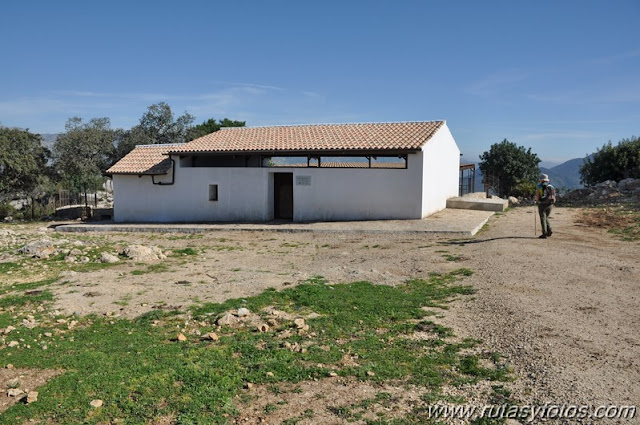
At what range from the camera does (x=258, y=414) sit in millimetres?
3975

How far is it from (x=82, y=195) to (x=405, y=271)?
27109 millimetres

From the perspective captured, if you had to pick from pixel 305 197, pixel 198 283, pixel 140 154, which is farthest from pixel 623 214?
pixel 140 154

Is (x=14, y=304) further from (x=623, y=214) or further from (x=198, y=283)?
(x=623, y=214)

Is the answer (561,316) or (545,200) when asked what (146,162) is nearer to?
(545,200)

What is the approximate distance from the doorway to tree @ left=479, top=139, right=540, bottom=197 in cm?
2855

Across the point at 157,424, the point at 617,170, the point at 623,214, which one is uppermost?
the point at 617,170

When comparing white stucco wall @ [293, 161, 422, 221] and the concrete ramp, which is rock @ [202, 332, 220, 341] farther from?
the concrete ramp

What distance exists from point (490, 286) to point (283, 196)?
13.2m

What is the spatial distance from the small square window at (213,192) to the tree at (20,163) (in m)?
15.3

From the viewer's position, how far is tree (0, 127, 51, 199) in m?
27.1

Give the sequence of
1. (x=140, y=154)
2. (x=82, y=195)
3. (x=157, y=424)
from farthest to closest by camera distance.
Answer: (x=82, y=195)
(x=140, y=154)
(x=157, y=424)

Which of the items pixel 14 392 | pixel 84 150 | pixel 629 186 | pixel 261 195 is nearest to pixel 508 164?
pixel 629 186

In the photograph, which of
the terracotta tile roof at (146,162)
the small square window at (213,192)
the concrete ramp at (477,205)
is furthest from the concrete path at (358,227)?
the terracotta tile roof at (146,162)

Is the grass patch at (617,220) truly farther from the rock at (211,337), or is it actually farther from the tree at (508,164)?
the tree at (508,164)
